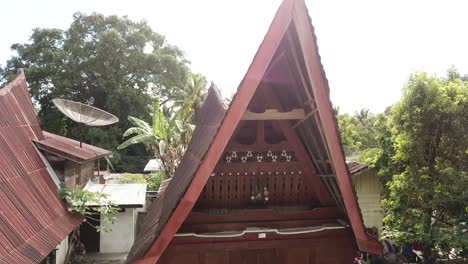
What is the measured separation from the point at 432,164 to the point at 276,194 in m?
7.46

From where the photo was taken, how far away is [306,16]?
12.6 feet

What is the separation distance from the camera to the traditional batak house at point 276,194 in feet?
14.4

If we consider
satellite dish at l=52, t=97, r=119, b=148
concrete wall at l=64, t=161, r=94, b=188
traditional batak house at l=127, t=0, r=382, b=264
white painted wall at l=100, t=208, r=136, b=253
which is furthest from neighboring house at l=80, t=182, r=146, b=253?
traditional batak house at l=127, t=0, r=382, b=264

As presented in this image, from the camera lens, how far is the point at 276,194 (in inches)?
215

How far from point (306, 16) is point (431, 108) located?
26.2 ft

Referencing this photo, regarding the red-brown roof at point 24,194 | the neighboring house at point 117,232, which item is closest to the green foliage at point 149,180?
the neighboring house at point 117,232

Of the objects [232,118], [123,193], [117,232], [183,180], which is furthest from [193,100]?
[232,118]

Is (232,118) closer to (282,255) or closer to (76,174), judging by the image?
(282,255)

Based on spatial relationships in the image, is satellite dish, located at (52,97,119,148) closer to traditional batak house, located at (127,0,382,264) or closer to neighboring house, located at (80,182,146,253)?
neighboring house, located at (80,182,146,253)

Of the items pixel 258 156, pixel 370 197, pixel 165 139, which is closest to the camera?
pixel 258 156

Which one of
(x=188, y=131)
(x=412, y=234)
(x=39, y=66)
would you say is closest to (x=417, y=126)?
(x=412, y=234)

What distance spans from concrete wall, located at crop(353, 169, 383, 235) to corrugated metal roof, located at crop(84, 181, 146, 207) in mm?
9960

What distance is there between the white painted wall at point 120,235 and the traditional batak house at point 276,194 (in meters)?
11.9

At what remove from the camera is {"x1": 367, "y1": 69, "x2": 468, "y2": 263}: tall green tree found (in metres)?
10.1
